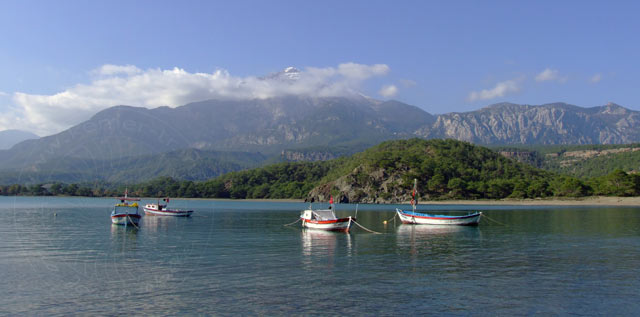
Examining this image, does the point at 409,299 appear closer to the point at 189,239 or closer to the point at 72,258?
the point at 72,258

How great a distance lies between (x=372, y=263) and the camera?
43.0 metres

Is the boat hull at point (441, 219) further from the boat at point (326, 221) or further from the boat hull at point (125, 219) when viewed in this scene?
the boat hull at point (125, 219)

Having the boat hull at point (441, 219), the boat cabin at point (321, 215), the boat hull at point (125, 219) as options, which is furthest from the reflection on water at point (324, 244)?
the boat hull at point (125, 219)

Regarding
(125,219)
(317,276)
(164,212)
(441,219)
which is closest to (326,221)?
(441,219)

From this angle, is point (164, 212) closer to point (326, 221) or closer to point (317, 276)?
point (326, 221)

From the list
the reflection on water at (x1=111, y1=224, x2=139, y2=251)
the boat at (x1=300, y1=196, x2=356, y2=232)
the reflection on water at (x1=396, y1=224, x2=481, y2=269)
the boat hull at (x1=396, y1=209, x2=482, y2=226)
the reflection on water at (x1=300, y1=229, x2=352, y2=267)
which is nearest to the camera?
the reflection on water at (x1=300, y1=229, x2=352, y2=267)

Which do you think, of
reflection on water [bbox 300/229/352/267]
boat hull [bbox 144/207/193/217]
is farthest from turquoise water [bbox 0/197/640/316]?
boat hull [bbox 144/207/193/217]

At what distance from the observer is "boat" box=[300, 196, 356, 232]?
248 ft

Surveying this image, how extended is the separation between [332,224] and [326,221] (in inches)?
50.5

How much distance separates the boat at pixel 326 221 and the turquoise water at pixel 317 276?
39.8ft

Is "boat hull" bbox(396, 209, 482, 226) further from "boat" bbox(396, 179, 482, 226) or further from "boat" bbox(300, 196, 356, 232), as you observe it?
"boat" bbox(300, 196, 356, 232)

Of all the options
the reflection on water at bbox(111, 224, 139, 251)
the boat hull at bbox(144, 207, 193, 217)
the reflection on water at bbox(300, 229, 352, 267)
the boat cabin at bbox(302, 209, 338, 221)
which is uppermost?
the boat cabin at bbox(302, 209, 338, 221)

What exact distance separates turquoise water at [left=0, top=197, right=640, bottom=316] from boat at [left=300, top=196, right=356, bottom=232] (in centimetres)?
1214

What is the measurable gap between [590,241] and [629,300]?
34229mm
